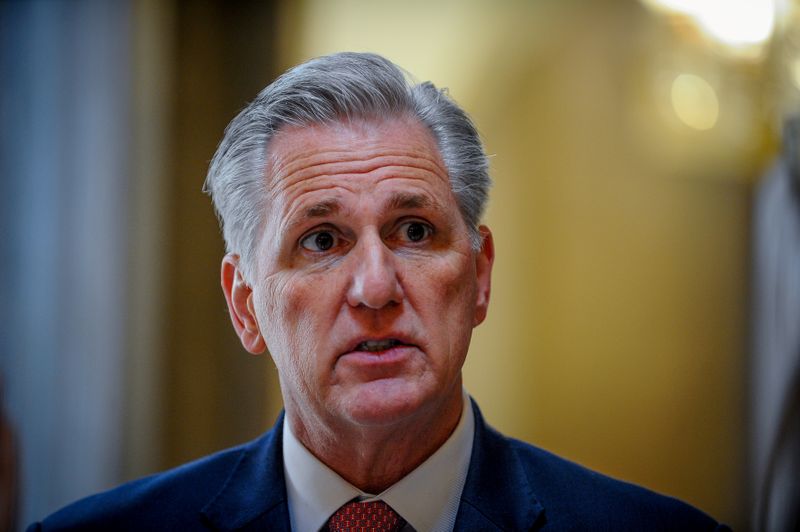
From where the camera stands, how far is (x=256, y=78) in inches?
113

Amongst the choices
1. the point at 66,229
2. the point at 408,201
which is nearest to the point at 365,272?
the point at 408,201

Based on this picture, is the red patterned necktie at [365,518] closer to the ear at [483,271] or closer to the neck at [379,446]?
the neck at [379,446]

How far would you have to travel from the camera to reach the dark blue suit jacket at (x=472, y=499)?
1425 mm

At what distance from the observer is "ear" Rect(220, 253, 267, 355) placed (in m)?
1.48

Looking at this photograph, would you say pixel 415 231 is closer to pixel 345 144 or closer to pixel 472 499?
pixel 345 144

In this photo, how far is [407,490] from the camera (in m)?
1.40

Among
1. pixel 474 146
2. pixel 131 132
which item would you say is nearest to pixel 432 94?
pixel 474 146

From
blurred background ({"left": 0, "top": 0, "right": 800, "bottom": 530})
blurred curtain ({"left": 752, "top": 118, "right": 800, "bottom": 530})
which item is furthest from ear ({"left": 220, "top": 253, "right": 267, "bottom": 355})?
blurred curtain ({"left": 752, "top": 118, "right": 800, "bottom": 530})

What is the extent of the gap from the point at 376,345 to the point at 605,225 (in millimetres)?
2528

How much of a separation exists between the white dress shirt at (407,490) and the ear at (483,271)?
172 millimetres

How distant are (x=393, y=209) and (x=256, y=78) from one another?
1694 millimetres

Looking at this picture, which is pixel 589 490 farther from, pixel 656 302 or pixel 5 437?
pixel 656 302

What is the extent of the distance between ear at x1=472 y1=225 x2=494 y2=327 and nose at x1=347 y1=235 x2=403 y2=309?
0.19 meters

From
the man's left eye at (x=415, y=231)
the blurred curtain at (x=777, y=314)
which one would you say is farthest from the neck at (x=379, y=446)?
the blurred curtain at (x=777, y=314)
